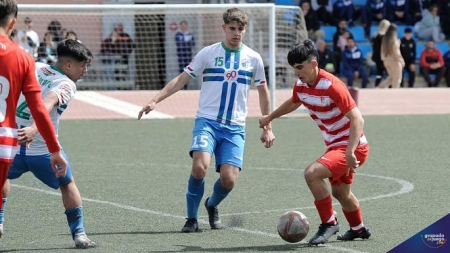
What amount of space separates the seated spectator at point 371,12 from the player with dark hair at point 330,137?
19.6m

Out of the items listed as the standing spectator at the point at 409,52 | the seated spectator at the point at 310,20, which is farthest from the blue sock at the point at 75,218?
the standing spectator at the point at 409,52

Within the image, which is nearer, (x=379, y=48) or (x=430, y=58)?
(x=379, y=48)

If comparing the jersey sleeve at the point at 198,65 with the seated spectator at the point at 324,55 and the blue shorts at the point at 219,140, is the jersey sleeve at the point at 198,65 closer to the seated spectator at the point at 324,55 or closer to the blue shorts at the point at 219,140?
the blue shorts at the point at 219,140

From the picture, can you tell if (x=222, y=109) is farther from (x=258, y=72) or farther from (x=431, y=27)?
(x=431, y=27)

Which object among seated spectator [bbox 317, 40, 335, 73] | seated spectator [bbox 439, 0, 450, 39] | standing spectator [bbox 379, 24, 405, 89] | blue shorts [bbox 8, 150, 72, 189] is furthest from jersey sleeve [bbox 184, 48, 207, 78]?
seated spectator [bbox 439, 0, 450, 39]

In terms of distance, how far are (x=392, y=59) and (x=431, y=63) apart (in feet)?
8.41

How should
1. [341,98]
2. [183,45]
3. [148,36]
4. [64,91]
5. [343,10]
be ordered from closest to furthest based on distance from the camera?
[64,91] → [341,98] → [183,45] → [148,36] → [343,10]

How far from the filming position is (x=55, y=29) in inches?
834

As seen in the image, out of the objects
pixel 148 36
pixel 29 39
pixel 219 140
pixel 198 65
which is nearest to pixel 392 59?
pixel 148 36

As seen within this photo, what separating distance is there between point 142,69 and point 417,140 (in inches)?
324

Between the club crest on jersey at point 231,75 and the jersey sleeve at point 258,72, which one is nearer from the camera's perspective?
the club crest on jersey at point 231,75

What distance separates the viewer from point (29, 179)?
459 inches

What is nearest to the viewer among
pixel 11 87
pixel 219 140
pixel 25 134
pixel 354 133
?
pixel 11 87

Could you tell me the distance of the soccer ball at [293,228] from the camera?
301 inches
